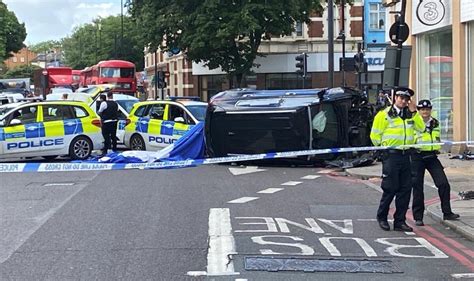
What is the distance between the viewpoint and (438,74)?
63.1 feet

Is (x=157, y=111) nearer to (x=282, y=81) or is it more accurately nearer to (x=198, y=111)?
(x=198, y=111)

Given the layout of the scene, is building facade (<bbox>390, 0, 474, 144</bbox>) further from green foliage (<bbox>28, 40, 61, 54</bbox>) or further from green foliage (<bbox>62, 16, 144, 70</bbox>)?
green foliage (<bbox>28, 40, 61, 54</bbox>)

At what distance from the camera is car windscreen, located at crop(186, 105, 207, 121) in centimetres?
1820

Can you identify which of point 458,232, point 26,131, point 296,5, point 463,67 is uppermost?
point 296,5

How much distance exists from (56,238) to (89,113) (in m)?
→ 10.3

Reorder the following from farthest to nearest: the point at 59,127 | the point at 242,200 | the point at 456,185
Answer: the point at 59,127
the point at 456,185
the point at 242,200

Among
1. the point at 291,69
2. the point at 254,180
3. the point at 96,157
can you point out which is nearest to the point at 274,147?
the point at 254,180

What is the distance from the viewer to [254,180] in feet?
44.1

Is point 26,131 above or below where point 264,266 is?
above

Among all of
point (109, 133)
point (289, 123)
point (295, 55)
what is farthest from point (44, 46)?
point (289, 123)

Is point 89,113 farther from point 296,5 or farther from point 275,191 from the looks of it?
point 296,5

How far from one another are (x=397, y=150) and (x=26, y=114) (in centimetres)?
1128

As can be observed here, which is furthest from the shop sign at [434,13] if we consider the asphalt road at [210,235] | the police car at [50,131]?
the police car at [50,131]

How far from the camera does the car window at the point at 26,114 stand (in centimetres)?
1676
